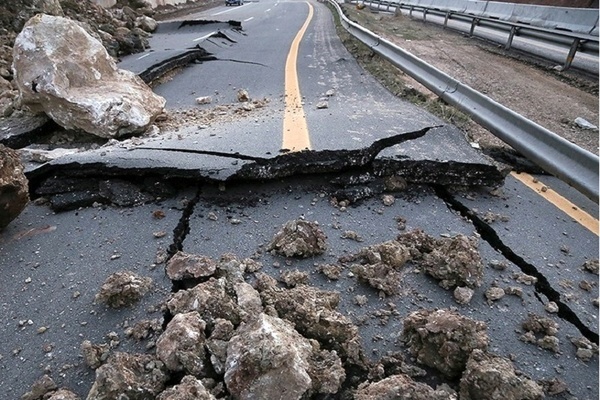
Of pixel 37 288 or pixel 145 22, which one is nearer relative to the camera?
pixel 37 288

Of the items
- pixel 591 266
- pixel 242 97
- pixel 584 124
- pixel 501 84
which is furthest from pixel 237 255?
pixel 501 84

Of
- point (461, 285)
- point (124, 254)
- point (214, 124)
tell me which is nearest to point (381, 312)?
point (461, 285)

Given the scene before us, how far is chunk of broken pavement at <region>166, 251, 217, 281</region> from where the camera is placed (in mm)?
2068

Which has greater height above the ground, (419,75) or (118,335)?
(419,75)

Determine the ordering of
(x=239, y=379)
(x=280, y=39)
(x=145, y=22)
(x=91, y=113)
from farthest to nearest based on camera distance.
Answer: (x=145, y=22), (x=280, y=39), (x=91, y=113), (x=239, y=379)

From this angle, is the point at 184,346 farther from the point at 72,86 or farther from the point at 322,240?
the point at 72,86

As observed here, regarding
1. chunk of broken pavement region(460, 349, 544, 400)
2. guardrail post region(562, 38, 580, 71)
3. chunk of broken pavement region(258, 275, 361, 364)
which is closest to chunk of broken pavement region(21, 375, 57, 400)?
chunk of broken pavement region(258, 275, 361, 364)

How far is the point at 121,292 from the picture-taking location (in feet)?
6.57

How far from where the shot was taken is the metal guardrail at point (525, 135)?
2.43 meters

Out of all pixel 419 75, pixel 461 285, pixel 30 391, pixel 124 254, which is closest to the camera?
pixel 30 391

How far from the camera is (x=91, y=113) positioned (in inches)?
146

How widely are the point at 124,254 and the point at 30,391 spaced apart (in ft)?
2.88

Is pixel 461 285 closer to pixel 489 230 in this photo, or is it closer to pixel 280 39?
pixel 489 230

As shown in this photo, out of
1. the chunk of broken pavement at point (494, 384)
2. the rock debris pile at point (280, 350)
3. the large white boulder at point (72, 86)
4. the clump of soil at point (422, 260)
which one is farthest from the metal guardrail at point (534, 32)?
the chunk of broken pavement at point (494, 384)
